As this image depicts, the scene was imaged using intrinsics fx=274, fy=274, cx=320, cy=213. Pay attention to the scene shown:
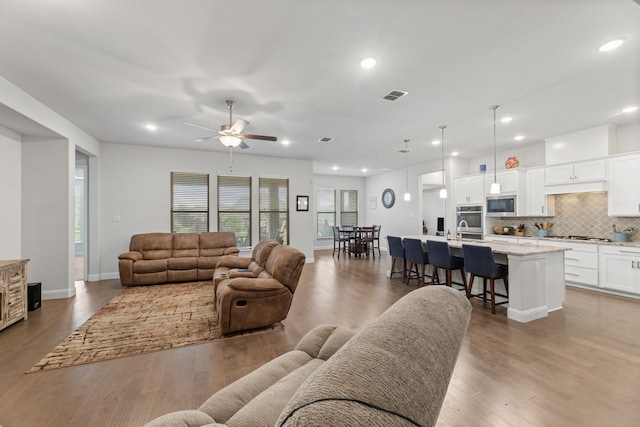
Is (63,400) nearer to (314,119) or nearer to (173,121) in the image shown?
(173,121)

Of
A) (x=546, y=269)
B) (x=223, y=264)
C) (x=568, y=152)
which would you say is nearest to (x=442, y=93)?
(x=546, y=269)

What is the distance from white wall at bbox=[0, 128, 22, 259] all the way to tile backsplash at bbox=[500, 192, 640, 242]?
30.6ft

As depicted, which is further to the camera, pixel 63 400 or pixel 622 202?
pixel 622 202

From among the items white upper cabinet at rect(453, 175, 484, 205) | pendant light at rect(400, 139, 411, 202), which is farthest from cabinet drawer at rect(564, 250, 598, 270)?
pendant light at rect(400, 139, 411, 202)

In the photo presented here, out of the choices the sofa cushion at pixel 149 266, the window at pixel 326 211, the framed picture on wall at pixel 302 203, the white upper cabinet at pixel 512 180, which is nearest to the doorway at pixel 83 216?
the sofa cushion at pixel 149 266

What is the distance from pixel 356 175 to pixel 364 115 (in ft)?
21.3

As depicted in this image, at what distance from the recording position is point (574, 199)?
5289mm

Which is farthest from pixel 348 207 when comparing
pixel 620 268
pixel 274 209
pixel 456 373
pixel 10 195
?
pixel 10 195

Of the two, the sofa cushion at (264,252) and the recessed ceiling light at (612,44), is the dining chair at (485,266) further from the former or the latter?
the sofa cushion at (264,252)

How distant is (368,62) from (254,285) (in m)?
2.60

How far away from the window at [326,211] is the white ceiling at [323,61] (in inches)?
233

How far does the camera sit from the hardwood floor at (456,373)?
1806 millimetres

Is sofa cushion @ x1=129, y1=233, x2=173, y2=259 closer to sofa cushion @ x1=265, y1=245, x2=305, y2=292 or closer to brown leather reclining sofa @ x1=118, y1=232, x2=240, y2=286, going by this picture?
brown leather reclining sofa @ x1=118, y1=232, x2=240, y2=286

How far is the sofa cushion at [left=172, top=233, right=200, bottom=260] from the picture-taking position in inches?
222
